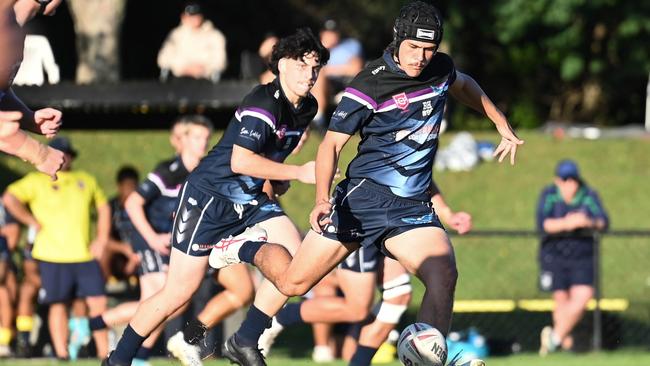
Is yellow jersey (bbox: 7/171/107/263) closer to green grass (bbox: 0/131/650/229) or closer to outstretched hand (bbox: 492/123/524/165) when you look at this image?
outstretched hand (bbox: 492/123/524/165)

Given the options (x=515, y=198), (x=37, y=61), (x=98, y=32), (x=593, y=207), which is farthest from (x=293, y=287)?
(x=98, y=32)

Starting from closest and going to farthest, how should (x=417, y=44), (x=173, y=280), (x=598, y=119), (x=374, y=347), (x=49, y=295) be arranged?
(x=417, y=44)
(x=173, y=280)
(x=374, y=347)
(x=49, y=295)
(x=598, y=119)

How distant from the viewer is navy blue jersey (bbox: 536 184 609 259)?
14.3 m

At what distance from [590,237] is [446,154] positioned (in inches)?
316

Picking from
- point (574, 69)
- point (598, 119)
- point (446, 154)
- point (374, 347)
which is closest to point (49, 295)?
point (374, 347)

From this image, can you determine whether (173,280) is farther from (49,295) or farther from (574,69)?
(574,69)

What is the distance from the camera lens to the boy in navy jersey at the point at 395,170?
7855 mm

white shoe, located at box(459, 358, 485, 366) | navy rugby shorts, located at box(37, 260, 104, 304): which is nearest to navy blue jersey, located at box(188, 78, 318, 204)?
white shoe, located at box(459, 358, 485, 366)

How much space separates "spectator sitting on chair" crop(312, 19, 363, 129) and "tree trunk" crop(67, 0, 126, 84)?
252 inches

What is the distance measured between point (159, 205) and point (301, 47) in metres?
3.33

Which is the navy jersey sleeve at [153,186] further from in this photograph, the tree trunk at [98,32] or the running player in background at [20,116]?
the tree trunk at [98,32]

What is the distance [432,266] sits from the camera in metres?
7.89

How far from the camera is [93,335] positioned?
13.2 meters

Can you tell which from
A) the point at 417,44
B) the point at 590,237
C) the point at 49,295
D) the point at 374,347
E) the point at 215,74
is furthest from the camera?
the point at 215,74
